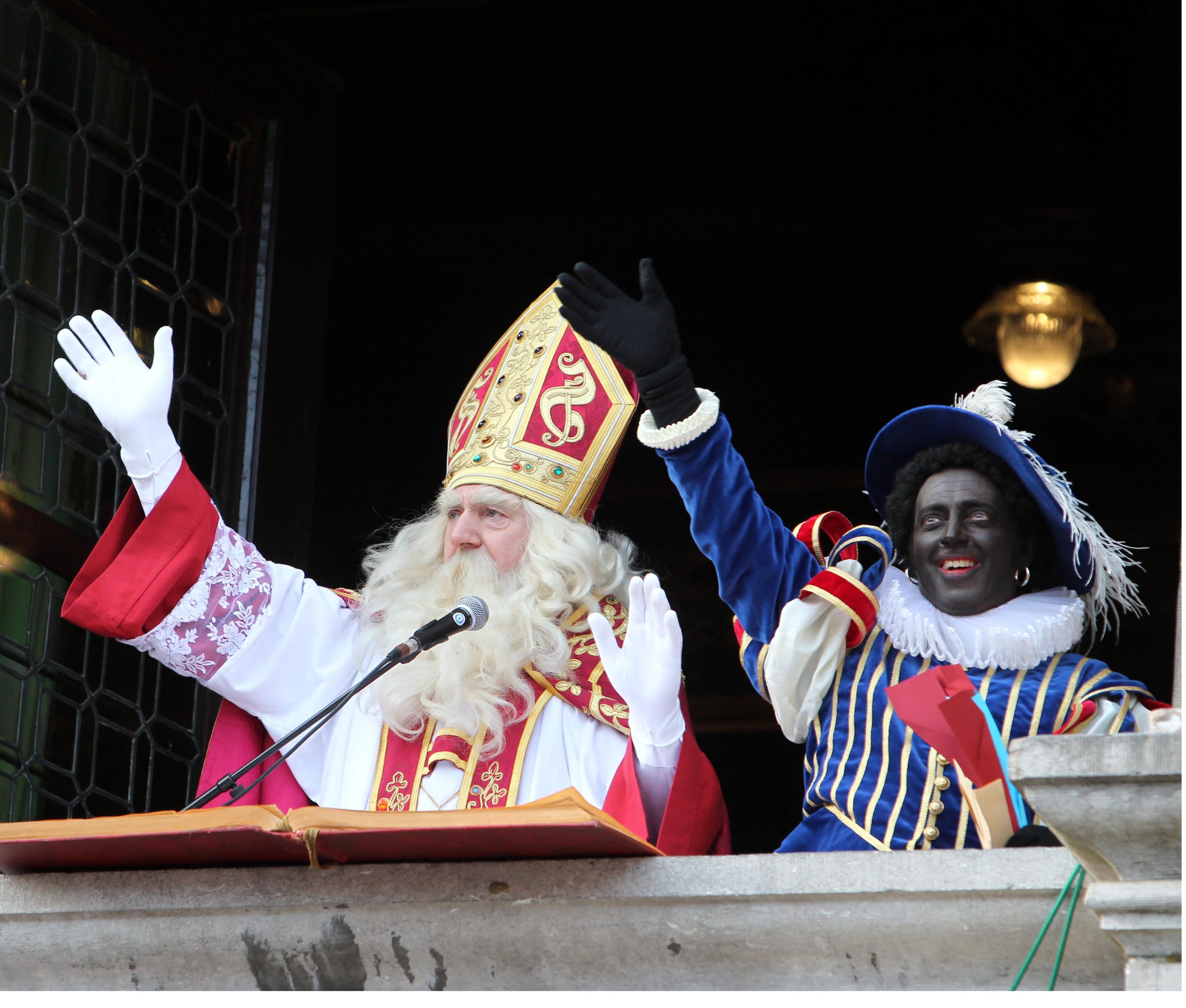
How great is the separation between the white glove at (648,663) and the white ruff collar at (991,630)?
427 millimetres

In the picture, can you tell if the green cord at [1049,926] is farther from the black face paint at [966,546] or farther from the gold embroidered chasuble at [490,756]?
the gold embroidered chasuble at [490,756]

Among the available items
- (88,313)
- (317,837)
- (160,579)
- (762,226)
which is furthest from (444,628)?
(762,226)

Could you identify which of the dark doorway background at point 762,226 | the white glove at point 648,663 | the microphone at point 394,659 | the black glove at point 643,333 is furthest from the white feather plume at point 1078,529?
the dark doorway background at point 762,226

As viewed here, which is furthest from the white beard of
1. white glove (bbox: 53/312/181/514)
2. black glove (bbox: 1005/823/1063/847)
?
black glove (bbox: 1005/823/1063/847)

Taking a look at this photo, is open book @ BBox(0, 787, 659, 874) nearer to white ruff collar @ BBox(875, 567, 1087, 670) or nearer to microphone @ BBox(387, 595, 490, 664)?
microphone @ BBox(387, 595, 490, 664)

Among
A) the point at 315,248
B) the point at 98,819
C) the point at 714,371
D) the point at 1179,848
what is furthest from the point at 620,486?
the point at 1179,848

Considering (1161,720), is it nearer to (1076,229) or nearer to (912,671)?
(912,671)

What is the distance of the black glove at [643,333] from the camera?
3.74 m

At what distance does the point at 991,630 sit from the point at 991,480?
34cm

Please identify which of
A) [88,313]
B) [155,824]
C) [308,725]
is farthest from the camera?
[88,313]

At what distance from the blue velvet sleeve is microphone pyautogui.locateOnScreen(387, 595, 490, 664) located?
0.43m

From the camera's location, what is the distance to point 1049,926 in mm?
2852

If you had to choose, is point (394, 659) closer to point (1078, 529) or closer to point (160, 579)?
point (160, 579)

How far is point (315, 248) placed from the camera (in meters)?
5.48
